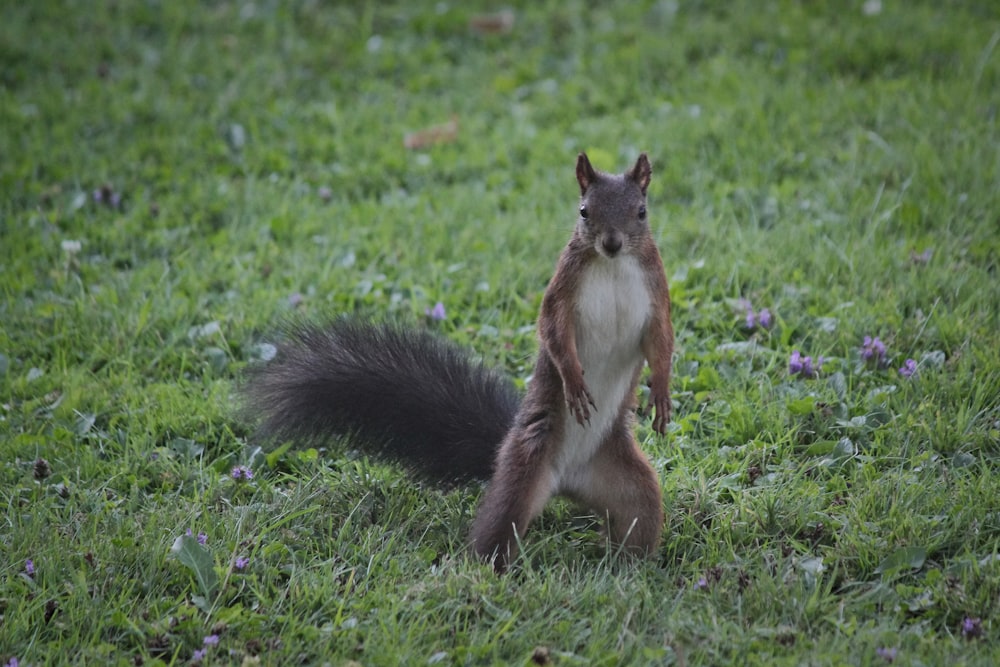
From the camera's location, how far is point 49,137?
4.97 meters

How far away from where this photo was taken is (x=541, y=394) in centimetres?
260

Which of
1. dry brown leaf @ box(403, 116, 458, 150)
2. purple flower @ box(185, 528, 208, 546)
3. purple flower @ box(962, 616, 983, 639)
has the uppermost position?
dry brown leaf @ box(403, 116, 458, 150)

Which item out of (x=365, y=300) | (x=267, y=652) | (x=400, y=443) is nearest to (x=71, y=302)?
(x=365, y=300)

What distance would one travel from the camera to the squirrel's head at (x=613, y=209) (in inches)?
96.5

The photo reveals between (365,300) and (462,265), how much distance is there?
1.24ft

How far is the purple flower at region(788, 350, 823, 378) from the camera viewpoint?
321cm

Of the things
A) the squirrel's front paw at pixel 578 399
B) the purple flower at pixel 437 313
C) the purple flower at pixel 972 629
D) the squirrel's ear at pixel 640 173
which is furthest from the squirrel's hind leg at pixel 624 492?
the purple flower at pixel 437 313

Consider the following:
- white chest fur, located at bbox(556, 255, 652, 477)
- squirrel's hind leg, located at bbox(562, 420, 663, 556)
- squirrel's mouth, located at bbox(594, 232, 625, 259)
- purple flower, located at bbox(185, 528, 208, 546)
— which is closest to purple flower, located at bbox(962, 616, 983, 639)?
squirrel's hind leg, located at bbox(562, 420, 663, 556)

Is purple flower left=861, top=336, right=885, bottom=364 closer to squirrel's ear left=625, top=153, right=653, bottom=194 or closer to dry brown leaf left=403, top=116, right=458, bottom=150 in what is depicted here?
squirrel's ear left=625, top=153, right=653, bottom=194

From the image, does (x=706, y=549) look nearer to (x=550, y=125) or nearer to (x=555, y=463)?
(x=555, y=463)

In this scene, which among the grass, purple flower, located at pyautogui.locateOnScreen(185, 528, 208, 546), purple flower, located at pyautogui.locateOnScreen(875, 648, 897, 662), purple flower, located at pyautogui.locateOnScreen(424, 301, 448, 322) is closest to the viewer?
purple flower, located at pyautogui.locateOnScreen(875, 648, 897, 662)

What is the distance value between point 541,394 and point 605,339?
192 mm

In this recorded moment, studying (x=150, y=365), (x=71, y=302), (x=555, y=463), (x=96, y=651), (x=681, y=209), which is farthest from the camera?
(x=681, y=209)

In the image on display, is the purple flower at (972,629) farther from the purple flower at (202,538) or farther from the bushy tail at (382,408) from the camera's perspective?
the purple flower at (202,538)
